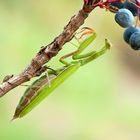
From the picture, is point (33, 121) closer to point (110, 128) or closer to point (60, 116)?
point (60, 116)

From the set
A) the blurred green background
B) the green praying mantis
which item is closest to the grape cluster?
the green praying mantis

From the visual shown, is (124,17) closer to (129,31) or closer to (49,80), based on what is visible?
(129,31)

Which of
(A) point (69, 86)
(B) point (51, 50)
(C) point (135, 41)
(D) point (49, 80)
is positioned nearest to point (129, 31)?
(C) point (135, 41)

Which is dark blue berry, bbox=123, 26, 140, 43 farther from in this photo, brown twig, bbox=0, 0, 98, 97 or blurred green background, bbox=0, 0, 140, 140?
blurred green background, bbox=0, 0, 140, 140

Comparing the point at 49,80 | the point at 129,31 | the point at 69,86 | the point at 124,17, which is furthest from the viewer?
the point at 69,86

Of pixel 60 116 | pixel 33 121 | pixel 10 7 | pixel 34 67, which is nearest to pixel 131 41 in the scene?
pixel 34 67

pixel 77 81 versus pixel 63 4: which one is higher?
pixel 63 4

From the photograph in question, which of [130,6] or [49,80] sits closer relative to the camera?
[130,6]
